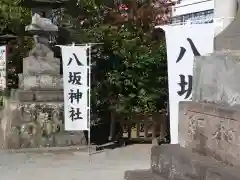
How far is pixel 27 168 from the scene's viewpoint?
26.0 ft

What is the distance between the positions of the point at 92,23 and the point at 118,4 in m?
0.87

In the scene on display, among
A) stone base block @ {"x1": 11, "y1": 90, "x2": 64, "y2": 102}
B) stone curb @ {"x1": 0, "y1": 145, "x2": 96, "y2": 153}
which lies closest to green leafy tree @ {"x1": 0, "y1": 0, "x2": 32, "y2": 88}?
stone base block @ {"x1": 11, "y1": 90, "x2": 64, "y2": 102}

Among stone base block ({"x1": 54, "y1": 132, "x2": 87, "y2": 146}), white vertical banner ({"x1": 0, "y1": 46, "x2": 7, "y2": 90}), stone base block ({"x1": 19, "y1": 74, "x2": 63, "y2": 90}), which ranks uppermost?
white vertical banner ({"x1": 0, "y1": 46, "x2": 7, "y2": 90})

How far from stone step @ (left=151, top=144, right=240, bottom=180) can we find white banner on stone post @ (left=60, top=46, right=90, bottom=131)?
4.82 metres

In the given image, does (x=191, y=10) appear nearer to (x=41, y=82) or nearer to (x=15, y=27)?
(x=41, y=82)

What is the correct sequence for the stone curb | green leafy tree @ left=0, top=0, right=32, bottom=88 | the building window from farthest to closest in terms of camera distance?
green leafy tree @ left=0, top=0, right=32, bottom=88
the building window
the stone curb

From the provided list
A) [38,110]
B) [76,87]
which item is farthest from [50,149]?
[76,87]

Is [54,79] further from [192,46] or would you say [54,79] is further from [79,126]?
[192,46]

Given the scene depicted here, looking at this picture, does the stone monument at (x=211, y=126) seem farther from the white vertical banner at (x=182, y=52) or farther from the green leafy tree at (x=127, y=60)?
the green leafy tree at (x=127, y=60)

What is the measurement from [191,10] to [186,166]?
8.57 m

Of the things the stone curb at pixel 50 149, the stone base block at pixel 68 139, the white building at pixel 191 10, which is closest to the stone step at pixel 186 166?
the stone curb at pixel 50 149

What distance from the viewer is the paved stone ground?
7223 mm

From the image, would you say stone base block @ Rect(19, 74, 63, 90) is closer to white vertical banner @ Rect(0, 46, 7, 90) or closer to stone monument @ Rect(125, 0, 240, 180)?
white vertical banner @ Rect(0, 46, 7, 90)

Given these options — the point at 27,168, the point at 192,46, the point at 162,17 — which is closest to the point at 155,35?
the point at 162,17
